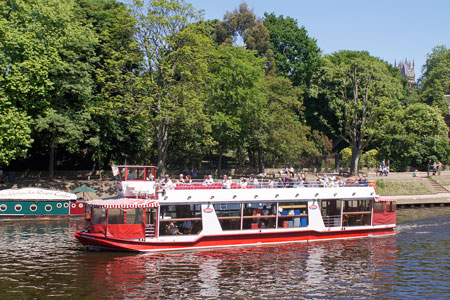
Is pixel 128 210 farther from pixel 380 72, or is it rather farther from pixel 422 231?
pixel 380 72

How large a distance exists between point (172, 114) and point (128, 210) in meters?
24.1

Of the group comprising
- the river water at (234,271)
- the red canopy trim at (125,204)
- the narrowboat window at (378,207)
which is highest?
the red canopy trim at (125,204)

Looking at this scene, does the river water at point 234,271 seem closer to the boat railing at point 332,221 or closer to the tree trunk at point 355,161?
the boat railing at point 332,221

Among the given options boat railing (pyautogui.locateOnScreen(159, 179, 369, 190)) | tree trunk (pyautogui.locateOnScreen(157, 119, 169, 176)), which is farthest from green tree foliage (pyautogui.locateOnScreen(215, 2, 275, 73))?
boat railing (pyautogui.locateOnScreen(159, 179, 369, 190))

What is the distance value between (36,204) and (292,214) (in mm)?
24188

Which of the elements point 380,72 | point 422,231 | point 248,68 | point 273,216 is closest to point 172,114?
point 248,68

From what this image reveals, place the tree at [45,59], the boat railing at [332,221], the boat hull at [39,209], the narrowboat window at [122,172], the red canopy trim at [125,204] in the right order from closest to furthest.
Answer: the red canopy trim at [125,204]
the narrowboat window at [122,172]
the boat railing at [332,221]
the boat hull at [39,209]
the tree at [45,59]

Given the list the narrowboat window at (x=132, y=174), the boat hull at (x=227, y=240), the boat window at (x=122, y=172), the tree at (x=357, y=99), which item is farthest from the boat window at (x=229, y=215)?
the tree at (x=357, y=99)

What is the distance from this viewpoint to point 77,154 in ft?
208

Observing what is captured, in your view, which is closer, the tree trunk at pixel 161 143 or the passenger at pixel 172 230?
the passenger at pixel 172 230

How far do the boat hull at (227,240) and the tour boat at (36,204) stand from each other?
15998mm

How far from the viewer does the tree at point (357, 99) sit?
72.6m

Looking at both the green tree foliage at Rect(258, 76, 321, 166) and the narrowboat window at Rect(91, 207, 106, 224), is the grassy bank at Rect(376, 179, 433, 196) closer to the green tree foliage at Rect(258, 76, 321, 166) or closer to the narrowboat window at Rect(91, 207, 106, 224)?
the green tree foliage at Rect(258, 76, 321, 166)

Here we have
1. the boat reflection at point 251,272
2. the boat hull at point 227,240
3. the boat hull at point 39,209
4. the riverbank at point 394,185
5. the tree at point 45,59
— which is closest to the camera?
the boat reflection at point 251,272
